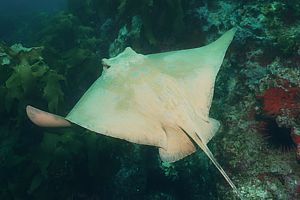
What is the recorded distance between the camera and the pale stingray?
3.48 meters

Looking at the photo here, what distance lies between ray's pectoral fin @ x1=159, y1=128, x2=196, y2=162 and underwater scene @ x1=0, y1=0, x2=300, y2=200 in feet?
0.04

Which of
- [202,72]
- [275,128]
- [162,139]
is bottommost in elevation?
[275,128]

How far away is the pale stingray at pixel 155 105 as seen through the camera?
11.4 ft

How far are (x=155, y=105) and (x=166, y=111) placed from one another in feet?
0.52

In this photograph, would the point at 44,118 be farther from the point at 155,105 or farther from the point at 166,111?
the point at 166,111

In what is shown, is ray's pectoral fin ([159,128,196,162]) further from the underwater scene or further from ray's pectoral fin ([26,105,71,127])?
ray's pectoral fin ([26,105,71,127])

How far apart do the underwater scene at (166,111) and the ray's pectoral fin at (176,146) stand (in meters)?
0.01

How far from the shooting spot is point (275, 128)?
434 cm

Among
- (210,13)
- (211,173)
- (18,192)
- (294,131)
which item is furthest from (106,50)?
(294,131)

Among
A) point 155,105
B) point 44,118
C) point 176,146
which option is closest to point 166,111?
point 155,105

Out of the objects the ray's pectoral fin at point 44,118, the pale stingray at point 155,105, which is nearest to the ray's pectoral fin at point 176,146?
the pale stingray at point 155,105

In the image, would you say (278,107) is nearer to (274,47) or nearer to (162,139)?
(274,47)

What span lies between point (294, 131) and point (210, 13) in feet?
9.50

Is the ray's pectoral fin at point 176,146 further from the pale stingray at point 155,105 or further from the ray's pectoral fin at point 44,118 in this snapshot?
the ray's pectoral fin at point 44,118
